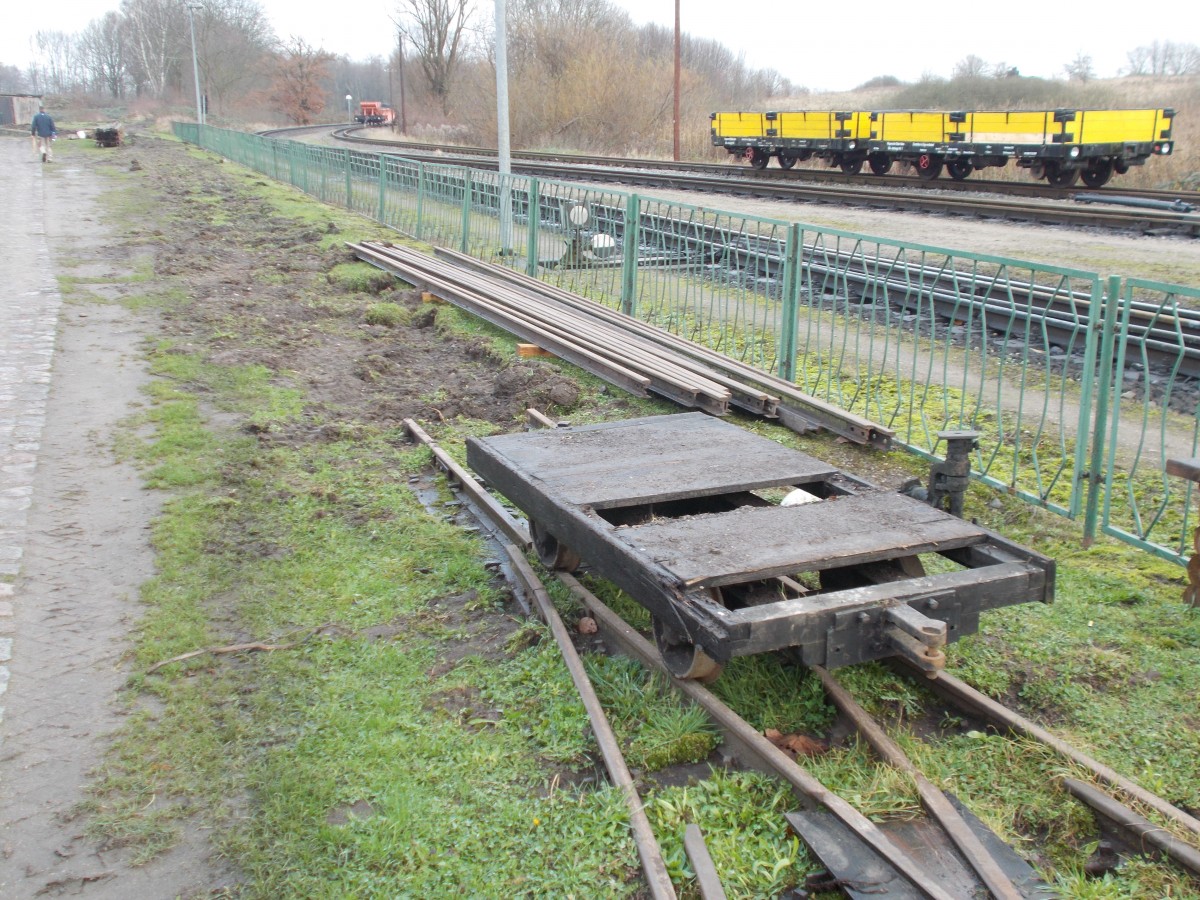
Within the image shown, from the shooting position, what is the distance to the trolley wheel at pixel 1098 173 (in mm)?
23078

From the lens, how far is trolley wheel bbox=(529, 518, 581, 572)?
5.06 meters

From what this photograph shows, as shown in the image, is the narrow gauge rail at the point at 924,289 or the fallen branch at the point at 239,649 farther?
the narrow gauge rail at the point at 924,289

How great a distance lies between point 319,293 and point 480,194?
3219 mm

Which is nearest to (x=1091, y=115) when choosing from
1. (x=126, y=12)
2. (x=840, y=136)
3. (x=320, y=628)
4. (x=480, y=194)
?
(x=840, y=136)

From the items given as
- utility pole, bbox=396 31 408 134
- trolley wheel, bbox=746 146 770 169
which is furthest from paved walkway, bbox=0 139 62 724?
utility pole, bbox=396 31 408 134

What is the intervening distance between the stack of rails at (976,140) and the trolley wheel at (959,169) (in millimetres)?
25

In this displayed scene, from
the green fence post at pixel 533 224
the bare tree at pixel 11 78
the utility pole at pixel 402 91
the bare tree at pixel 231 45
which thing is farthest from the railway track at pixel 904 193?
the bare tree at pixel 11 78

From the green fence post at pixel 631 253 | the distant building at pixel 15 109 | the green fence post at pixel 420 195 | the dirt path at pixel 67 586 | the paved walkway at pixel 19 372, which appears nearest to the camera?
the dirt path at pixel 67 586

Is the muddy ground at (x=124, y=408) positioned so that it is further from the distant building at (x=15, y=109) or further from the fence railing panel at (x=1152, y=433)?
the distant building at (x=15, y=109)

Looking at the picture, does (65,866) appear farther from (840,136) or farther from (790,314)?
(840,136)

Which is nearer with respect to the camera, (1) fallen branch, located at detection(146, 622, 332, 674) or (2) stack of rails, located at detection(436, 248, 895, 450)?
Answer: (1) fallen branch, located at detection(146, 622, 332, 674)

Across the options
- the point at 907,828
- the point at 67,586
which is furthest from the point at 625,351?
the point at 907,828

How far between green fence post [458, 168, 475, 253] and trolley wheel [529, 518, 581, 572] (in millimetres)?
11174

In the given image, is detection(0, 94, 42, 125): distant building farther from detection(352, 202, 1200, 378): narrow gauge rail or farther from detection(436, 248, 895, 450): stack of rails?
detection(436, 248, 895, 450): stack of rails
